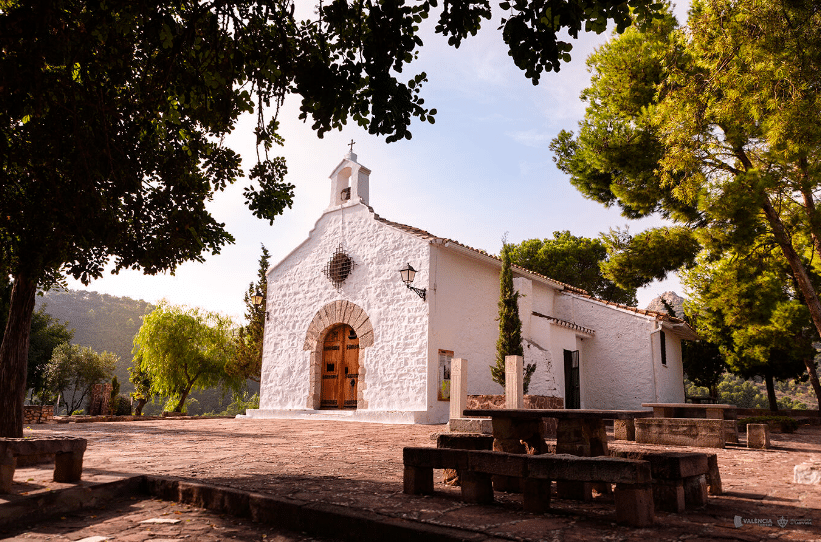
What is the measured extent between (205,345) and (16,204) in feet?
67.4

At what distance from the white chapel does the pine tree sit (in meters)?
0.71

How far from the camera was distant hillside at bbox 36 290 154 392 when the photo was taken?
60.3 metres

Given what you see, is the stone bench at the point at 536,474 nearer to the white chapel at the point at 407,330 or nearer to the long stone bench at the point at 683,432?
the long stone bench at the point at 683,432

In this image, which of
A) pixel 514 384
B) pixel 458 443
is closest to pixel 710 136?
pixel 514 384

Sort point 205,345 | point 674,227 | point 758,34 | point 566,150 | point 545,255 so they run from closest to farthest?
point 758,34 < point 674,227 < point 566,150 < point 205,345 < point 545,255

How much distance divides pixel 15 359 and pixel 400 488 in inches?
186

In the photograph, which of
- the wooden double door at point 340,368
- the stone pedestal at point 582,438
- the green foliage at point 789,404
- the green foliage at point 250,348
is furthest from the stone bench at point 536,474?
the green foliage at point 789,404

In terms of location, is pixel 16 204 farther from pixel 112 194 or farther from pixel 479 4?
pixel 479 4

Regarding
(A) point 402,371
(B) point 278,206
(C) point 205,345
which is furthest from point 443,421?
(C) point 205,345

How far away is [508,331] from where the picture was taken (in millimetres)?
14234

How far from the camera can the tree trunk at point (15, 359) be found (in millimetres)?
5848

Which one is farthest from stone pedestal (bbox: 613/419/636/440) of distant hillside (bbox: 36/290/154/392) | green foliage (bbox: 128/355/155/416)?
distant hillside (bbox: 36/290/154/392)

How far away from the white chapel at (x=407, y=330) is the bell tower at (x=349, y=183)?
38 millimetres

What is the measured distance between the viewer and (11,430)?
5836mm
